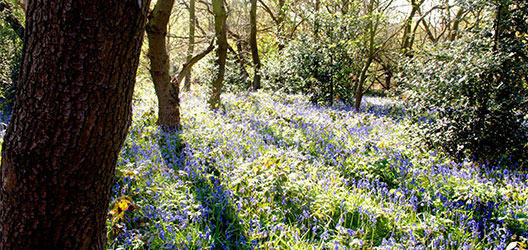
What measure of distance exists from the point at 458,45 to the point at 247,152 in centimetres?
420

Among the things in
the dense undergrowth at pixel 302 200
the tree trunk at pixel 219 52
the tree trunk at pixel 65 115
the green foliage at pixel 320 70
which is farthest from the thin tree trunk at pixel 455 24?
the tree trunk at pixel 219 52

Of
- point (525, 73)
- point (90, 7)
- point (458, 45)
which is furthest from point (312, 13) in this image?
point (90, 7)

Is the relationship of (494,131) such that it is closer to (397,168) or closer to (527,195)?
(527,195)

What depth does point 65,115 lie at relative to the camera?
1280 millimetres

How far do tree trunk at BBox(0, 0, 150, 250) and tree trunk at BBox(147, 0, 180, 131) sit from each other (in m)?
3.91

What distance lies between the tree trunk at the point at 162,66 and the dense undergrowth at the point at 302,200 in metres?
0.51

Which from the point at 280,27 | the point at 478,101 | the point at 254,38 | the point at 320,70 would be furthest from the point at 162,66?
the point at 280,27

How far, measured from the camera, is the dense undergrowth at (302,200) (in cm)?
275

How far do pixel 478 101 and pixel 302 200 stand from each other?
3.72 meters

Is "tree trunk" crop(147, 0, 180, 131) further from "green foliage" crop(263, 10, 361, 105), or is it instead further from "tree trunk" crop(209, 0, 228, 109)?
"green foliage" crop(263, 10, 361, 105)

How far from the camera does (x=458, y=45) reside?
540 cm

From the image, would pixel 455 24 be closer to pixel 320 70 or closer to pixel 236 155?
pixel 320 70

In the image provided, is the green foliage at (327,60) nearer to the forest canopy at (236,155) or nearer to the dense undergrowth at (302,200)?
the forest canopy at (236,155)

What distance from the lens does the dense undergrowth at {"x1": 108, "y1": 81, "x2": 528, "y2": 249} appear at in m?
2.75
